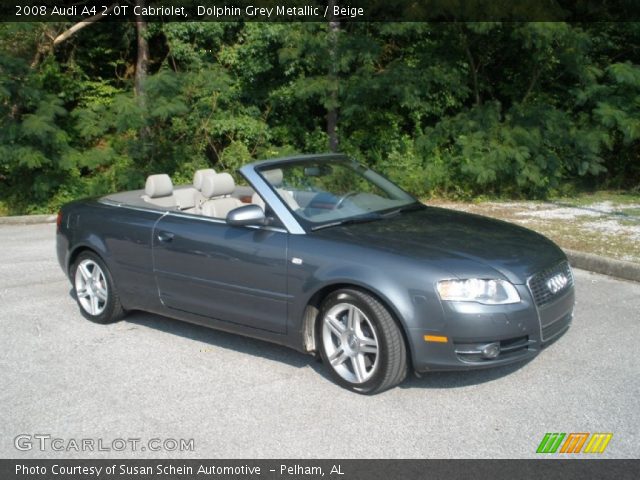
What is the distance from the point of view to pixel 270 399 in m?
4.79

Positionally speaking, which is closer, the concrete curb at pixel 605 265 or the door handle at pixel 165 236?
the door handle at pixel 165 236

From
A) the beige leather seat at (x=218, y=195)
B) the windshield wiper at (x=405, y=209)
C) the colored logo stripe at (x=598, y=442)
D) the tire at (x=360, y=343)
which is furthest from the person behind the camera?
the beige leather seat at (x=218, y=195)

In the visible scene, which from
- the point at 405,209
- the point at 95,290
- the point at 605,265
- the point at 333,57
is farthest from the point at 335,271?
the point at 333,57

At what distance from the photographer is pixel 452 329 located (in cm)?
451

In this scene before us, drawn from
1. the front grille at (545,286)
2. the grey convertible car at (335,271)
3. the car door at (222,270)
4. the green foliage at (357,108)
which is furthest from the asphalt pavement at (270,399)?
the green foliage at (357,108)

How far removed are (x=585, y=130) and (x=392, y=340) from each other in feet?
34.9

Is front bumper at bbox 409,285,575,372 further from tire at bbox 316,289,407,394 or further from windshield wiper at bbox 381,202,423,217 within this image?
windshield wiper at bbox 381,202,423,217

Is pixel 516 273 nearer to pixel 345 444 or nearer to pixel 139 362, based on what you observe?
pixel 345 444

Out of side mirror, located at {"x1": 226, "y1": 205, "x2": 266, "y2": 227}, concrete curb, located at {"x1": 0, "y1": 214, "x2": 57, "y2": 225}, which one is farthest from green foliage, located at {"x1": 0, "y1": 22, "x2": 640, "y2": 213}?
side mirror, located at {"x1": 226, "y1": 205, "x2": 266, "y2": 227}

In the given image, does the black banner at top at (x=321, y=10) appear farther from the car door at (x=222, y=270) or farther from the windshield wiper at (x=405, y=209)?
the car door at (x=222, y=270)

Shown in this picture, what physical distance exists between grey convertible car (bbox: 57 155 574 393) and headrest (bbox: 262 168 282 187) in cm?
1

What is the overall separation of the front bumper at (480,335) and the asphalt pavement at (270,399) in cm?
27

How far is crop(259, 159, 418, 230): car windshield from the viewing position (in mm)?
5500

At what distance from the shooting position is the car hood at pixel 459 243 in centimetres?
471
